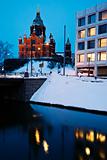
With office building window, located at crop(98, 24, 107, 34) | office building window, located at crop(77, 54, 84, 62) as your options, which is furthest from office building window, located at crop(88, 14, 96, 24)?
office building window, located at crop(77, 54, 84, 62)

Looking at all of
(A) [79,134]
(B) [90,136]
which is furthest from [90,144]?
(A) [79,134]

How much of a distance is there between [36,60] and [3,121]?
103 metres

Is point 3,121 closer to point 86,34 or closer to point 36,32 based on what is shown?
point 86,34

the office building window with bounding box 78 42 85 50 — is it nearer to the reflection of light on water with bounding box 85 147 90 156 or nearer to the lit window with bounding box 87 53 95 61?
the lit window with bounding box 87 53 95 61

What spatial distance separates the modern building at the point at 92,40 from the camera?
78062 millimetres

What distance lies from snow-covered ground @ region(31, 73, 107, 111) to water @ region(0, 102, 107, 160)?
3.06 meters

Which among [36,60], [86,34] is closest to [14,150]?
[86,34]

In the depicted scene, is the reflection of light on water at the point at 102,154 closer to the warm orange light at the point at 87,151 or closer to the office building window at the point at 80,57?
the warm orange light at the point at 87,151

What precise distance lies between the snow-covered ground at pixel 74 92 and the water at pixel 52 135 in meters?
3.06

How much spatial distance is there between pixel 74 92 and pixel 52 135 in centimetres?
1972

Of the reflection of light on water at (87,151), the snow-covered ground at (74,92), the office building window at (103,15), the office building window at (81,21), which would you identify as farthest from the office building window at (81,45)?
the reflection of light on water at (87,151)

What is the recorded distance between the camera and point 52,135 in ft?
102

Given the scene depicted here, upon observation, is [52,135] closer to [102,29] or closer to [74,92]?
[74,92]

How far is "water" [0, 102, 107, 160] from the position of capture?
24331 millimetres
